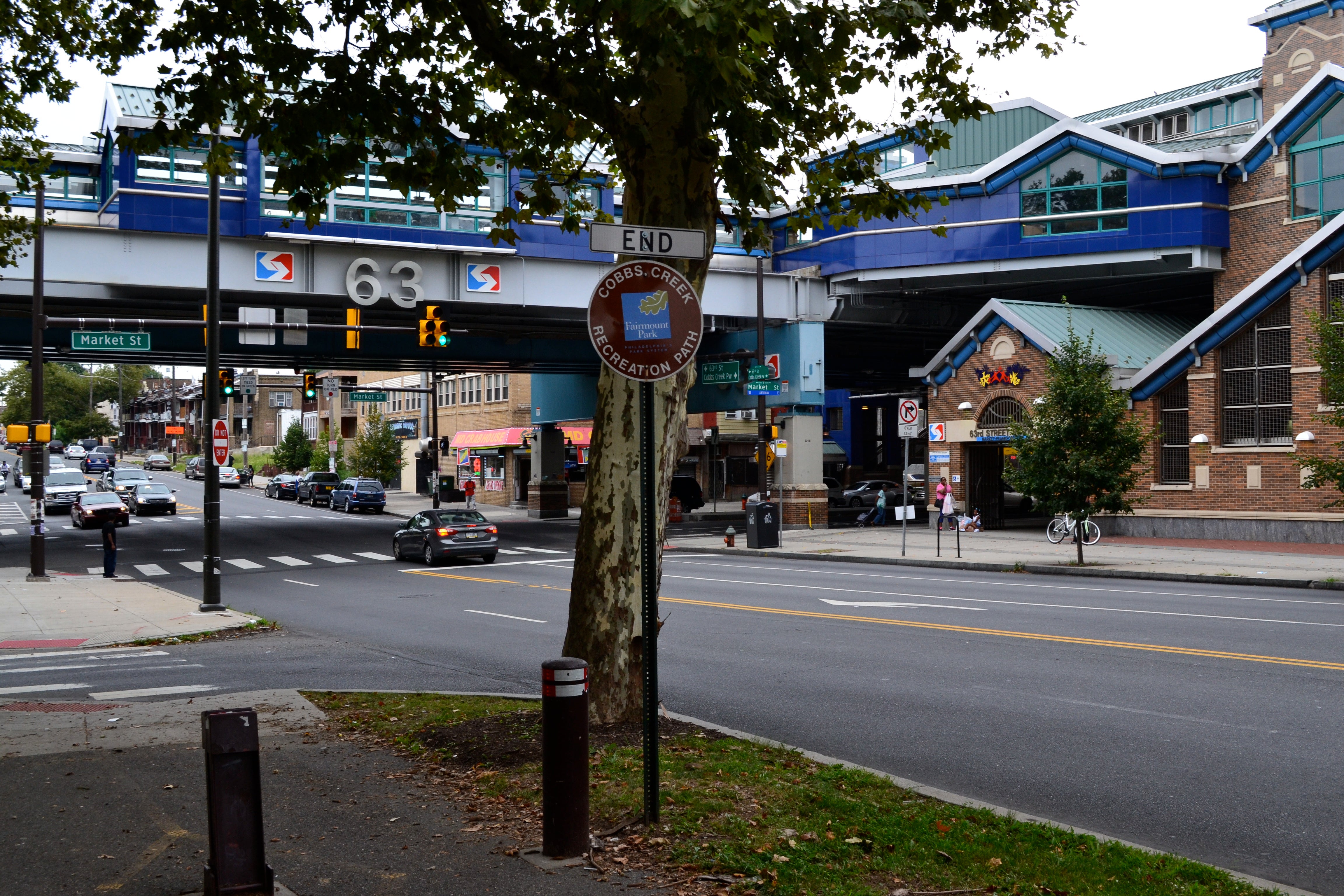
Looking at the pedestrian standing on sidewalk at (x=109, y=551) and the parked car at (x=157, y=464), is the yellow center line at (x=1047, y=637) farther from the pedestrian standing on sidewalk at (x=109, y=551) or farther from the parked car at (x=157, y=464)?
the parked car at (x=157, y=464)

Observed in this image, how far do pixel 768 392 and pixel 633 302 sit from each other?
105 feet

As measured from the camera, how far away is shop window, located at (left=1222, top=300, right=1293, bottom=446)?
30.6 metres

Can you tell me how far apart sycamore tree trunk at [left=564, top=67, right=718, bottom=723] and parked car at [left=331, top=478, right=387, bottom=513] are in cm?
5227

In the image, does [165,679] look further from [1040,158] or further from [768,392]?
[1040,158]

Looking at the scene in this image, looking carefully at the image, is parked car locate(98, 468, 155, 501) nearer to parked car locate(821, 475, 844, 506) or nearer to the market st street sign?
parked car locate(821, 475, 844, 506)

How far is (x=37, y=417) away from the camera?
999 inches

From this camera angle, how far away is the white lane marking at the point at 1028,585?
726 inches

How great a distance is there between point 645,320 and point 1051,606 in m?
13.3

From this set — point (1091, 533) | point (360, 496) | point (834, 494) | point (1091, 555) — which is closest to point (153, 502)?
point (360, 496)

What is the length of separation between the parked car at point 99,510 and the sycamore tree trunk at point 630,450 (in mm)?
39522

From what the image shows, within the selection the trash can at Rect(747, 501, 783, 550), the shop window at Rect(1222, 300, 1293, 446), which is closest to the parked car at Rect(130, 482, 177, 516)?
the trash can at Rect(747, 501, 783, 550)

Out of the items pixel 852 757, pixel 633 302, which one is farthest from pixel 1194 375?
pixel 633 302

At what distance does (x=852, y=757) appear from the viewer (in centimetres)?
827

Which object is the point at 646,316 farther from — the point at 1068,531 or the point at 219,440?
the point at 1068,531
